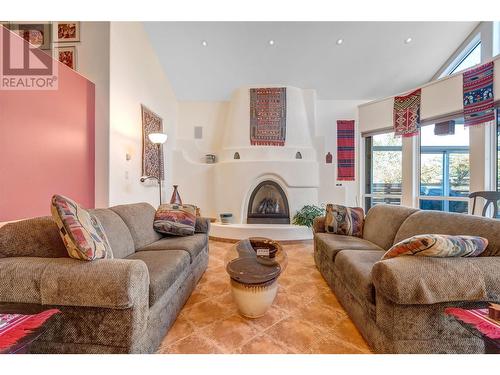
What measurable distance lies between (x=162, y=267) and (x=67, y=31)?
10.7 ft

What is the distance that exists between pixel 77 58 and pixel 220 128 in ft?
8.70

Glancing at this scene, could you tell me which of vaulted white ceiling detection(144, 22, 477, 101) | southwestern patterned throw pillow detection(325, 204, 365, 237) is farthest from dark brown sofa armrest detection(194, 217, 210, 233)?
vaulted white ceiling detection(144, 22, 477, 101)

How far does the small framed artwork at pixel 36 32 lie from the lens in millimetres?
2715

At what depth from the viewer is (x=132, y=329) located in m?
1.14

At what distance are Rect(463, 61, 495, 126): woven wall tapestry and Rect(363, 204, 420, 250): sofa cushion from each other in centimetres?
199

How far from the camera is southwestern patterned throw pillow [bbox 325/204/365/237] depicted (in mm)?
2605

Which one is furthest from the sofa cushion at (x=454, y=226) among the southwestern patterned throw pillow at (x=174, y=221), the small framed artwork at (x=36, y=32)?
the small framed artwork at (x=36, y=32)

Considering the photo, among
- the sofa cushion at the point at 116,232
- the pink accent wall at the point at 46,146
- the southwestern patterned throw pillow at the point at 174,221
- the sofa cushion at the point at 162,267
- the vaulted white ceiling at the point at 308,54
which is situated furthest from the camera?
the vaulted white ceiling at the point at 308,54

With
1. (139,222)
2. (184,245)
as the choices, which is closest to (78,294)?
(184,245)

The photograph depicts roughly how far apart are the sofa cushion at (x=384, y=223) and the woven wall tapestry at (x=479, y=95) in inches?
78.4

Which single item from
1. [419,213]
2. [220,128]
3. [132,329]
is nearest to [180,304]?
[132,329]

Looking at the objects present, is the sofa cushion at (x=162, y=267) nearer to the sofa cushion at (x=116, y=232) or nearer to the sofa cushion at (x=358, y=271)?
the sofa cushion at (x=116, y=232)

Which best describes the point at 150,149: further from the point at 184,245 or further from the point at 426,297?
the point at 426,297

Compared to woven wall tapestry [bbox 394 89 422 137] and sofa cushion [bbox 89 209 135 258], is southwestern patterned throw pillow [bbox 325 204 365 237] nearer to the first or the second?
sofa cushion [bbox 89 209 135 258]
